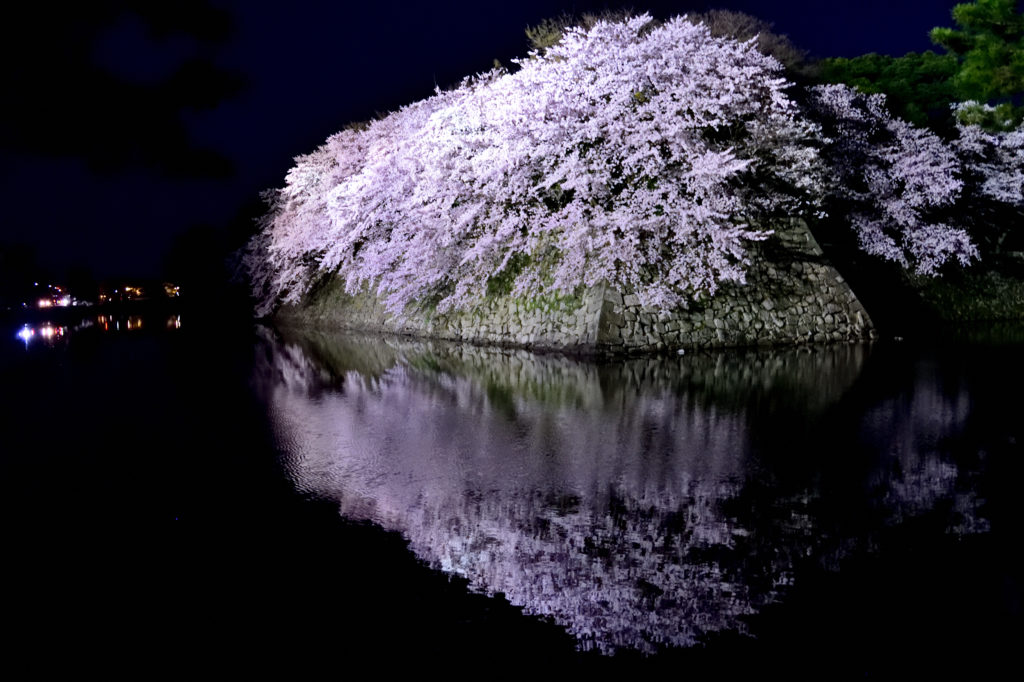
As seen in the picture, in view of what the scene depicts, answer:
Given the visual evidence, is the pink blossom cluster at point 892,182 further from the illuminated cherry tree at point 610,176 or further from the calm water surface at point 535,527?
the calm water surface at point 535,527

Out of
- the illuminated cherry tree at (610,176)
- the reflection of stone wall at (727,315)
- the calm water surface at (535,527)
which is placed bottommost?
the calm water surface at (535,527)

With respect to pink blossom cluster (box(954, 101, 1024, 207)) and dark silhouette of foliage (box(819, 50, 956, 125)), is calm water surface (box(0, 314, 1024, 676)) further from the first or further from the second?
dark silhouette of foliage (box(819, 50, 956, 125))

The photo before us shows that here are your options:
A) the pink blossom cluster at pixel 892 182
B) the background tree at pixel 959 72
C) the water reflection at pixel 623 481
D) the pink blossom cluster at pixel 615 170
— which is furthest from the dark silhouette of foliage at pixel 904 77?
the water reflection at pixel 623 481

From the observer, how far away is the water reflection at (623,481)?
4258mm

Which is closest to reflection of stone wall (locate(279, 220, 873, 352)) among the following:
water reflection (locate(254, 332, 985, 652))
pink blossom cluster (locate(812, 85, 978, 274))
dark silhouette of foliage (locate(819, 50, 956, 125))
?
water reflection (locate(254, 332, 985, 652))

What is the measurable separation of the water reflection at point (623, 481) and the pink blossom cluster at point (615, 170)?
596 cm

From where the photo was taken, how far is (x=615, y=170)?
19.8 m

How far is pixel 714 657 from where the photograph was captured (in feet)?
11.3

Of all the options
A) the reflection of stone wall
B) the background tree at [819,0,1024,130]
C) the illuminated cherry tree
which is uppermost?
the background tree at [819,0,1024,130]

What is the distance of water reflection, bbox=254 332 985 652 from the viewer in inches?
168

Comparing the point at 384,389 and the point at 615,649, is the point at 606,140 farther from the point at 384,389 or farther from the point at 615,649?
the point at 615,649

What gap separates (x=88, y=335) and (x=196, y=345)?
9.44 meters

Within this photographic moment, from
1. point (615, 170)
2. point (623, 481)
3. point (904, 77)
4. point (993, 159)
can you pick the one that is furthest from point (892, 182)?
point (623, 481)

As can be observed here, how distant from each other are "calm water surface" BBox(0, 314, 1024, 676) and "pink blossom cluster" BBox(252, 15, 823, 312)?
758 centimetres
